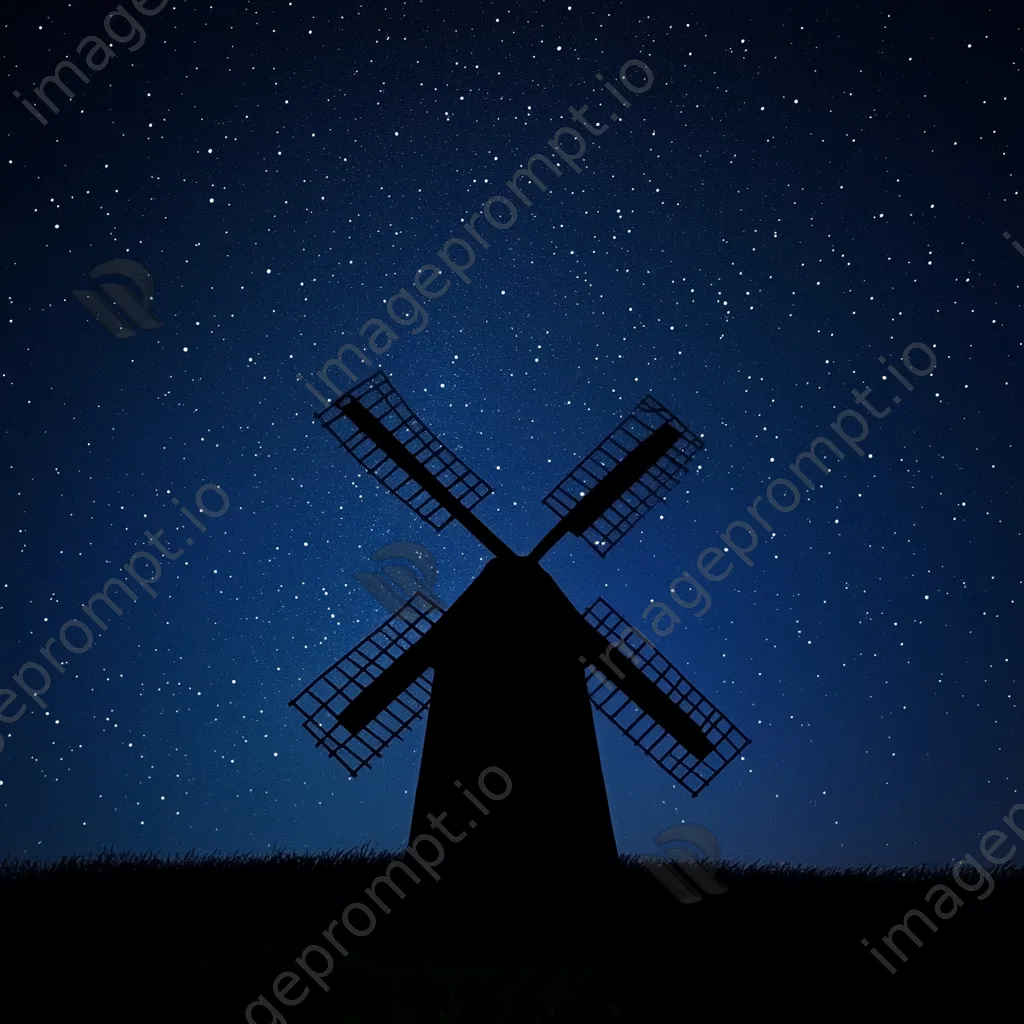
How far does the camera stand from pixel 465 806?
11.5 meters

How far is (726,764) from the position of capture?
12.9m

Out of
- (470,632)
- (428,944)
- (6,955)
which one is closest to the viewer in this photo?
(6,955)

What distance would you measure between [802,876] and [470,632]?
5.20 m

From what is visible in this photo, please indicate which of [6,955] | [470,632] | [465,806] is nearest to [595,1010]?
[6,955]

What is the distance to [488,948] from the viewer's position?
7.25 m

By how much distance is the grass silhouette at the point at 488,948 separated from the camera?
20.4 ft

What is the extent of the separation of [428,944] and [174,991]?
2.04 m

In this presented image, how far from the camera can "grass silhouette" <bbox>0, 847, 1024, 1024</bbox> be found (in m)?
6.21

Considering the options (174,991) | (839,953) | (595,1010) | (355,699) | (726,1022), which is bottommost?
(174,991)

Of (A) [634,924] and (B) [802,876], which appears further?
(B) [802,876]

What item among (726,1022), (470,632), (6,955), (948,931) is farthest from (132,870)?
(948,931)

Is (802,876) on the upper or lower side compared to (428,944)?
upper

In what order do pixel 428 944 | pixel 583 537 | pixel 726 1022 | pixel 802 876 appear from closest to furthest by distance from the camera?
pixel 726 1022
pixel 428 944
pixel 802 876
pixel 583 537

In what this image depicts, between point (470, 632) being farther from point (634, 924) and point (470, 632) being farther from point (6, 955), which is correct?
point (6, 955)
